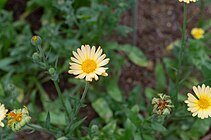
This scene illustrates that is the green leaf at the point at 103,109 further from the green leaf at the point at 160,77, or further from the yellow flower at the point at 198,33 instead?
the yellow flower at the point at 198,33

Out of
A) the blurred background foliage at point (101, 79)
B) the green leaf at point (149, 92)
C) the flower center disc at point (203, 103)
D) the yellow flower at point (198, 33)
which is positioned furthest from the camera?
the yellow flower at point (198, 33)

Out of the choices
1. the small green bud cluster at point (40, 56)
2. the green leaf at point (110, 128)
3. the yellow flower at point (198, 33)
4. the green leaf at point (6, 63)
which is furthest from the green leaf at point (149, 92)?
the small green bud cluster at point (40, 56)

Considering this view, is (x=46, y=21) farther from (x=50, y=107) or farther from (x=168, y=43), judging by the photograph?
(x=168, y=43)

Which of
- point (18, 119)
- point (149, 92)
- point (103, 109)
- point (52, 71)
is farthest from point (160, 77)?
point (18, 119)

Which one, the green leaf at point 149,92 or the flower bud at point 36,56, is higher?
the green leaf at point 149,92

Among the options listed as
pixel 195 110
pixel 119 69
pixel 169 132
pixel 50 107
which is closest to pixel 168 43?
pixel 119 69

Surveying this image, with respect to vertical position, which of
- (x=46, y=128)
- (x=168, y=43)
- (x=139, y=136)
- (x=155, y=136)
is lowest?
(x=46, y=128)
